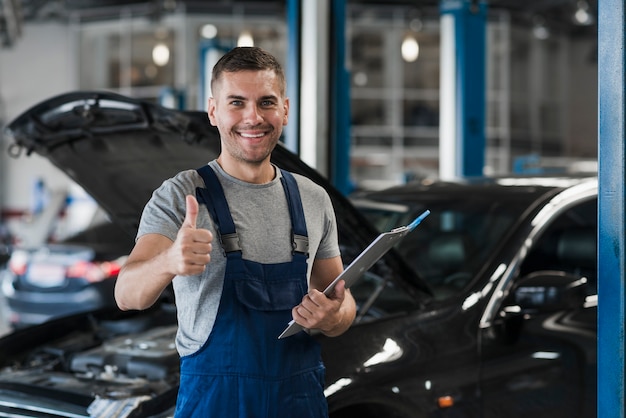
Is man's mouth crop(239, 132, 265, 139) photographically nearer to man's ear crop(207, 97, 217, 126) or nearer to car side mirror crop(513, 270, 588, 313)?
man's ear crop(207, 97, 217, 126)

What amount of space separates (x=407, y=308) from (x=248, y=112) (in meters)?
1.37

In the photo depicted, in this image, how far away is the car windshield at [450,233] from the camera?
3.37 meters

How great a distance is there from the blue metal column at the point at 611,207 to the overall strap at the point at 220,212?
2.85ft

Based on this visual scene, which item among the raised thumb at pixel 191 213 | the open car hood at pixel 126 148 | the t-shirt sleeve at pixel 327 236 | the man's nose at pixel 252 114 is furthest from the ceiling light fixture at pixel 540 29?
the raised thumb at pixel 191 213

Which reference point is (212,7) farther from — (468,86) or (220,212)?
(220,212)

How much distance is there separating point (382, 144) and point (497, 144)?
258cm

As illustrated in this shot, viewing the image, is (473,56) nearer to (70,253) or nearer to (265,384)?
(70,253)

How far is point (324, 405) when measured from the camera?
2047mm

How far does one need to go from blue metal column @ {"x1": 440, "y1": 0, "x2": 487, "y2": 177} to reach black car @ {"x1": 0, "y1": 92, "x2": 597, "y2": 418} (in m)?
3.60

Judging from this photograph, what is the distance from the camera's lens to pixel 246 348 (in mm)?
1913

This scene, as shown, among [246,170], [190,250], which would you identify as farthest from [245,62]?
[190,250]

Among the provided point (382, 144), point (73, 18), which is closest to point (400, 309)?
point (382, 144)

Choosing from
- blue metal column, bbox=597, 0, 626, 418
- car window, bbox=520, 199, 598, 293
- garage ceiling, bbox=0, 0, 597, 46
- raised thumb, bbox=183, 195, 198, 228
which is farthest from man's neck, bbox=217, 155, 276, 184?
garage ceiling, bbox=0, 0, 597, 46

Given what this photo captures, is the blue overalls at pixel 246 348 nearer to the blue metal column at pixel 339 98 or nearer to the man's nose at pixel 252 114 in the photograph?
the man's nose at pixel 252 114
